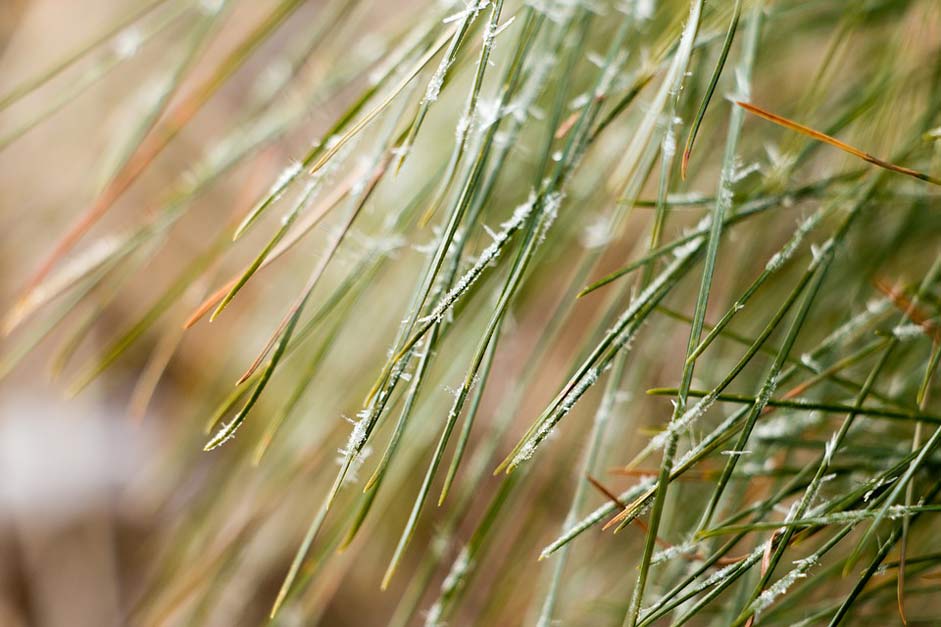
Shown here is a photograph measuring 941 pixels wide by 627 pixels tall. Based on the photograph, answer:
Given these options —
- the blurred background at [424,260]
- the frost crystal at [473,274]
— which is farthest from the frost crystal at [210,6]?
the frost crystal at [473,274]

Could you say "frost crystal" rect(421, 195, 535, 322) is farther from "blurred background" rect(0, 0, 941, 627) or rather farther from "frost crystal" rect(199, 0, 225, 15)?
"frost crystal" rect(199, 0, 225, 15)

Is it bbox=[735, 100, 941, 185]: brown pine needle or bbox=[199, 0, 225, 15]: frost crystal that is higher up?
bbox=[199, 0, 225, 15]: frost crystal

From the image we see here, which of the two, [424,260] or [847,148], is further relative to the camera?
[424,260]

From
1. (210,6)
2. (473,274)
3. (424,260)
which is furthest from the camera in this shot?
(424,260)

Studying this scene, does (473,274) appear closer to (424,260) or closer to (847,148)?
(847,148)

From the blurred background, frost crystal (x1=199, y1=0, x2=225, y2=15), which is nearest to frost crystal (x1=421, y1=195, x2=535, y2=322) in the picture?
the blurred background

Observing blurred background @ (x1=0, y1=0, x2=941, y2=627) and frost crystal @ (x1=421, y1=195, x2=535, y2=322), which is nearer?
frost crystal @ (x1=421, y1=195, x2=535, y2=322)

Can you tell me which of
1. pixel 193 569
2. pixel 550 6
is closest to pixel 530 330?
pixel 193 569

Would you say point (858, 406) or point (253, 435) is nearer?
point (858, 406)

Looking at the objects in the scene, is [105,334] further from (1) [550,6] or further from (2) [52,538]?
(1) [550,6]

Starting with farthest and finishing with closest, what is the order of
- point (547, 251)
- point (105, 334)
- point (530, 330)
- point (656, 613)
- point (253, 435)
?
point (105, 334), point (530, 330), point (253, 435), point (547, 251), point (656, 613)

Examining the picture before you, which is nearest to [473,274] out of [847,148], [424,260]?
[847,148]
